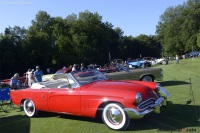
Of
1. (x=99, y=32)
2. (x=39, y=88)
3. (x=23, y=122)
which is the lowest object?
(x=23, y=122)

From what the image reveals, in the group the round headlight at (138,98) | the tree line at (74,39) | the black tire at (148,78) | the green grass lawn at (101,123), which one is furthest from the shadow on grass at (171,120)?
the tree line at (74,39)

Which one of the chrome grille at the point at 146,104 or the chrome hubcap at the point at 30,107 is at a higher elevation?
the chrome grille at the point at 146,104

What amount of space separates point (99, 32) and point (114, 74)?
1946 inches

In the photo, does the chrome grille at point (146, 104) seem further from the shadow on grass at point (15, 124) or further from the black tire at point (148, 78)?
the black tire at point (148, 78)

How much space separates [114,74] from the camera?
45.2ft

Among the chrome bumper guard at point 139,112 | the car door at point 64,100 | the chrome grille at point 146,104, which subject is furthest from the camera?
the car door at point 64,100

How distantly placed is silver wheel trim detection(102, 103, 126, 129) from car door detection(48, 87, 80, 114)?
2.81ft

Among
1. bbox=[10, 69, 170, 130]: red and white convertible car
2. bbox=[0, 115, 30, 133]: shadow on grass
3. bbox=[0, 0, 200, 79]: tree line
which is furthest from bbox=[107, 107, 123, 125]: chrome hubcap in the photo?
bbox=[0, 0, 200, 79]: tree line

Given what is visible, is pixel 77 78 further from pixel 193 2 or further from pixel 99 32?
pixel 193 2

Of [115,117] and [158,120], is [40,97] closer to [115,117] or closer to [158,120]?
[115,117]

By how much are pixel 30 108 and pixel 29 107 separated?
2.0 inches

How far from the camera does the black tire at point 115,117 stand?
6.08m

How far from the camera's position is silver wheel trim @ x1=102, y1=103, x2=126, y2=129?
6.12 meters

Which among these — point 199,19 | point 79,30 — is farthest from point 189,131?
point 199,19
